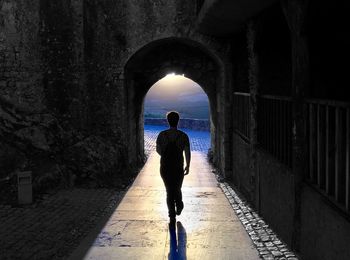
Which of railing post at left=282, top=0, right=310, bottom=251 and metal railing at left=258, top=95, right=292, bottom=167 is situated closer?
railing post at left=282, top=0, right=310, bottom=251

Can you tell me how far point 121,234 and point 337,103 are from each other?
364 cm

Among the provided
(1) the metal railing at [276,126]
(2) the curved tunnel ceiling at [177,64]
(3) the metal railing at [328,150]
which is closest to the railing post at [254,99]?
(1) the metal railing at [276,126]

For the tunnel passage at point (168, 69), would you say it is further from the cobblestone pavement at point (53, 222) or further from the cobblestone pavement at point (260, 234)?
the cobblestone pavement at point (260, 234)

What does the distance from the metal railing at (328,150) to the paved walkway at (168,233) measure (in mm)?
1404

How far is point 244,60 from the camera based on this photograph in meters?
10.8

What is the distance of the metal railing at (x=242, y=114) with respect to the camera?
894cm

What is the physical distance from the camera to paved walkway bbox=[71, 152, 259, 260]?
5.54m

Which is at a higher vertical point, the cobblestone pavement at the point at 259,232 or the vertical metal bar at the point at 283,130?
the vertical metal bar at the point at 283,130

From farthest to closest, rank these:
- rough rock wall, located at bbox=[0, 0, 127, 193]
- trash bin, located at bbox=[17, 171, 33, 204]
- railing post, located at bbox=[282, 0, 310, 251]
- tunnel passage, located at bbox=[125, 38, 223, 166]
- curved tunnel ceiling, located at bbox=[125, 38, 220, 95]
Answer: curved tunnel ceiling, located at bbox=[125, 38, 220, 95], tunnel passage, located at bbox=[125, 38, 223, 166], rough rock wall, located at bbox=[0, 0, 127, 193], trash bin, located at bbox=[17, 171, 33, 204], railing post, located at bbox=[282, 0, 310, 251]

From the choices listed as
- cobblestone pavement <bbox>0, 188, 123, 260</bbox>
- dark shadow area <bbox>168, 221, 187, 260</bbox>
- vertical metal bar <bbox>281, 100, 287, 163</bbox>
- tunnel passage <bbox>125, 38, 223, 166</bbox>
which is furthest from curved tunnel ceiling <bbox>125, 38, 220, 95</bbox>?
dark shadow area <bbox>168, 221, 187, 260</bbox>

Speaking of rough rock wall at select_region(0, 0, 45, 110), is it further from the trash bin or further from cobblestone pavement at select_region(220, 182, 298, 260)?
cobblestone pavement at select_region(220, 182, 298, 260)

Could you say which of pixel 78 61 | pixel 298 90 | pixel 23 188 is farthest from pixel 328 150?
pixel 78 61

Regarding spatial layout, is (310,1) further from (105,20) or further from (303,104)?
(105,20)

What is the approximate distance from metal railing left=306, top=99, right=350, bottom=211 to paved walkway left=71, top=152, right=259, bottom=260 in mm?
1404
